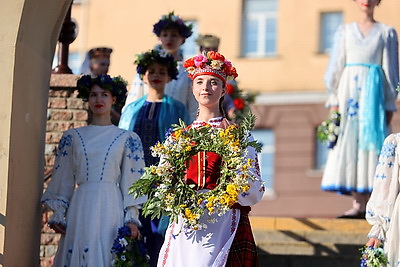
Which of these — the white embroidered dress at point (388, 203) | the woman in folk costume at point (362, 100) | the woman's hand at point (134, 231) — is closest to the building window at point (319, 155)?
the woman in folk costume at point (362, 100)

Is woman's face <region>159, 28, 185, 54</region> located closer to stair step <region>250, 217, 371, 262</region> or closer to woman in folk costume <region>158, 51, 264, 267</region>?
stair step <region>250, 217, 371, 262</region>

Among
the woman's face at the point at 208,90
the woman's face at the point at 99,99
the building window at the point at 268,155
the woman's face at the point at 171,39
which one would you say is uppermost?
the woman's face at the point at 171,39

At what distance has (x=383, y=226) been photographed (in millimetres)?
10859

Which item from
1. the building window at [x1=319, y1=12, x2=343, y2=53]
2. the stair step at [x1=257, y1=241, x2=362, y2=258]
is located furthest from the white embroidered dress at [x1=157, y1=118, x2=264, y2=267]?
the building window at [x1=319, y1=12, x2=343, y2=53]

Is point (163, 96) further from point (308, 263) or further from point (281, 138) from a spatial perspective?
point (281, 138)

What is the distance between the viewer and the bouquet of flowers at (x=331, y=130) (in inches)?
573

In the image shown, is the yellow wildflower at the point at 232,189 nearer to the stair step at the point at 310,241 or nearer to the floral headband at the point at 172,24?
the stair step at the point at 310,241

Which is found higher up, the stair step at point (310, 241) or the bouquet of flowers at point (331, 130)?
the bouquet of flowers at point (331, 130)

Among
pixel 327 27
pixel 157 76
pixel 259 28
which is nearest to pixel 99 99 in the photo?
pixel 157 76

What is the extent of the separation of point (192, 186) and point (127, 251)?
153cm

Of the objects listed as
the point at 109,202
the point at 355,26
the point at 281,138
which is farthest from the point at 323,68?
the point at 109,202

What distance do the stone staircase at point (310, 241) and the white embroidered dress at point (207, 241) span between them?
3116 millimetres

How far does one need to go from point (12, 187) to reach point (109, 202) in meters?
0.90

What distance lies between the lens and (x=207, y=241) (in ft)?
33.0
